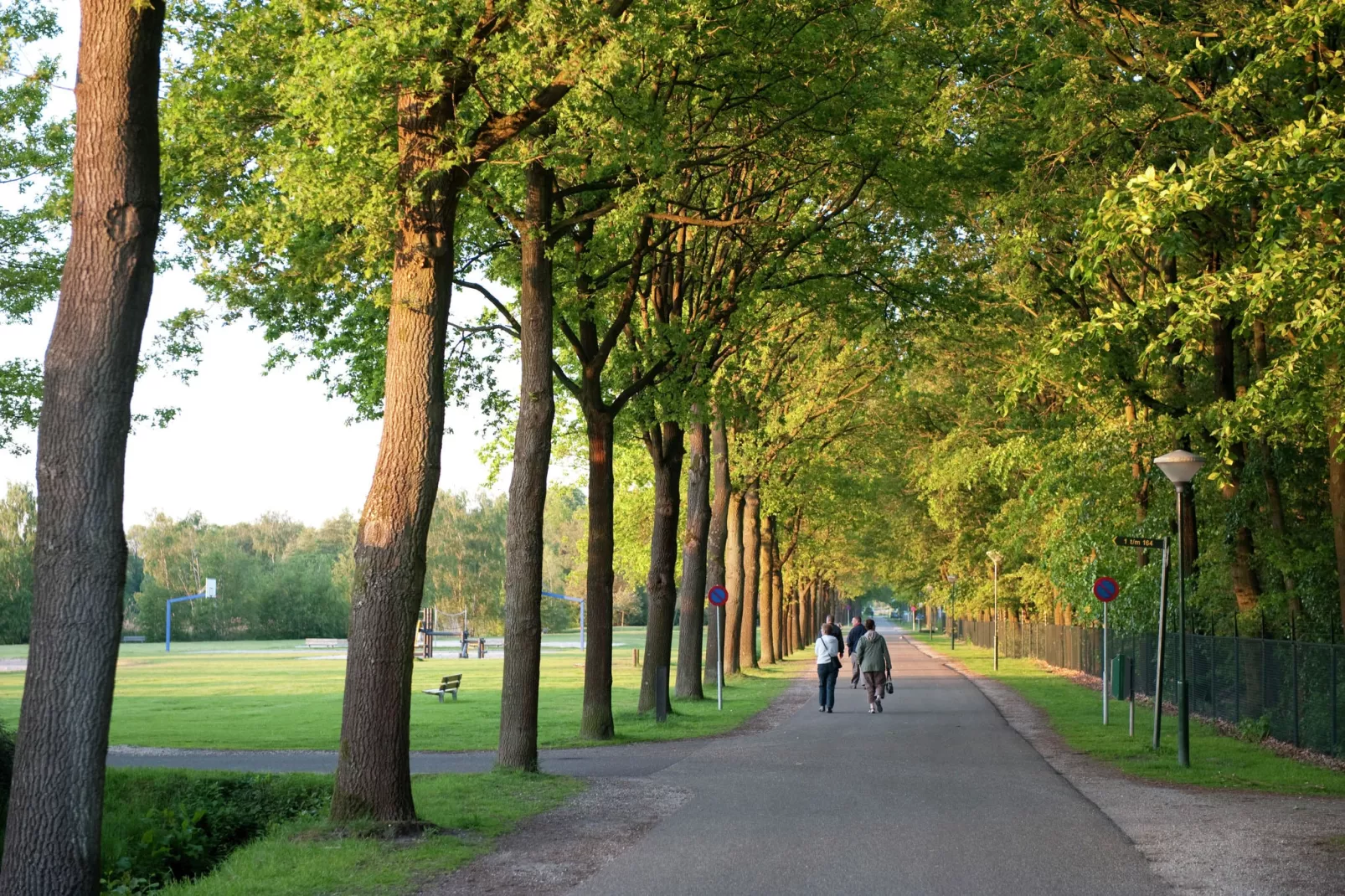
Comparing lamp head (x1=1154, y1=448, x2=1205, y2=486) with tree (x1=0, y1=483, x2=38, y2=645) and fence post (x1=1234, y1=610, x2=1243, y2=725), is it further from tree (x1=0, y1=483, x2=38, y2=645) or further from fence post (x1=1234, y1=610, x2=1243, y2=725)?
tree (x1=0, y1=483, x2=38, y2=645)

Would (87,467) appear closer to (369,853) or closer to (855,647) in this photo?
(369,853)

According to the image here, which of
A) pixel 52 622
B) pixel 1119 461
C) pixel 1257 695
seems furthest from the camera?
pixel 1119 461

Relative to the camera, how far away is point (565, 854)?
10.7 m

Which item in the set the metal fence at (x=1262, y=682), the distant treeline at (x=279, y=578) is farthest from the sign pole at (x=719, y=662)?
Result: the distant treeline at (x=279, y=578)

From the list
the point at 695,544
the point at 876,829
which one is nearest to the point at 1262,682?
the point at 695,544

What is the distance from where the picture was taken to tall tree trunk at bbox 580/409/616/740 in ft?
69.1

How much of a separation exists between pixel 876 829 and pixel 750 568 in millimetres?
33665

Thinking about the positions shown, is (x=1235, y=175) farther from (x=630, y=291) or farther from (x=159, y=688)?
(x=159, y=688)

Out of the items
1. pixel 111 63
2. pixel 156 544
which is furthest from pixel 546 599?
pixel 111 63

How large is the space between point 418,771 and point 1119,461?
595 inches

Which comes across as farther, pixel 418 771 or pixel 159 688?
pixel 159 688

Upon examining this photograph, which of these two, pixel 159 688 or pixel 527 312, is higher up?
pixel 527 312

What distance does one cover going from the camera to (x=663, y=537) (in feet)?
87.0

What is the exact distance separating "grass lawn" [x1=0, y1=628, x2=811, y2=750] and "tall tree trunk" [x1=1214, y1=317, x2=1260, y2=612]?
890 cm
